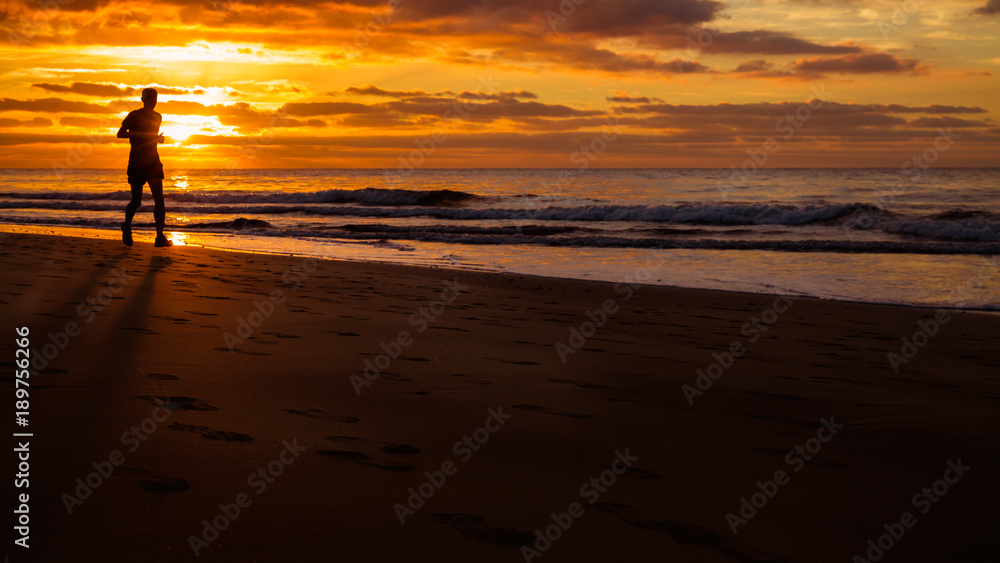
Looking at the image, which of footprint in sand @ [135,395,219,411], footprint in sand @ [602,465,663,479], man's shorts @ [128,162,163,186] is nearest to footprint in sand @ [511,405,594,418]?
footprint in sand @ [602,465,663,479]

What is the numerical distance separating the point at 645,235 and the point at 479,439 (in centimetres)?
2041

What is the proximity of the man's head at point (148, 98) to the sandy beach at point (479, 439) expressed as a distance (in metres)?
4.32

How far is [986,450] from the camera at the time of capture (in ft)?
11.6

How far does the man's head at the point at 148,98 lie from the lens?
1034 cm

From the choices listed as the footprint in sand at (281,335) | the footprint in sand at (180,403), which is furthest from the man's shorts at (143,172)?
the footprint in sand at (180,403)

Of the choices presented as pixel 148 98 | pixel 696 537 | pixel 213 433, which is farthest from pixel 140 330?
pixel 148 98

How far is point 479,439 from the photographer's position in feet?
10.8

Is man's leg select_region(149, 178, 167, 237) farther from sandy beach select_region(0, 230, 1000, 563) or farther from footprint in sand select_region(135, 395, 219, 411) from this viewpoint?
footprint in sand select_region(135, 395, 219, 411)

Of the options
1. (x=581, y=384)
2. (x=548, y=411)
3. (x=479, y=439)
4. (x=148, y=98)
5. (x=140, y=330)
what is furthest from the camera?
(x=148, y=98)

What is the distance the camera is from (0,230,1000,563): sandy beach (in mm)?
2330

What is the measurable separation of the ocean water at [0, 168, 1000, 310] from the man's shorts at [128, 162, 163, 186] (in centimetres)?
454

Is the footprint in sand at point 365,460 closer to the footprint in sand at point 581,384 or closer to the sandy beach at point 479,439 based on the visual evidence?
the sandy beach at point 479,439

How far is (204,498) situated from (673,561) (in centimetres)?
153

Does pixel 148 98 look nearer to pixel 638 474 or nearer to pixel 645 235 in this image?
pixel 638 474
